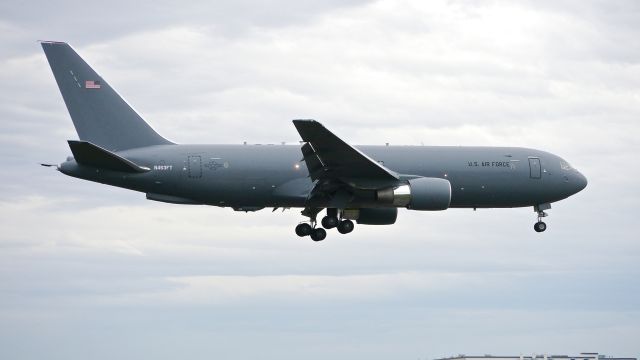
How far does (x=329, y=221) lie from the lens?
201 feet

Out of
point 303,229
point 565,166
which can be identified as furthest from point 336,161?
point 565,166

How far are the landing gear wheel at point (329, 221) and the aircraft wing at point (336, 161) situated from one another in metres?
3.80

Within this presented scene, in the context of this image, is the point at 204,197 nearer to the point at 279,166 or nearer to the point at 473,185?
the point at 279,166

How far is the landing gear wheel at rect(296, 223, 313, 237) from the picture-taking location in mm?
62531

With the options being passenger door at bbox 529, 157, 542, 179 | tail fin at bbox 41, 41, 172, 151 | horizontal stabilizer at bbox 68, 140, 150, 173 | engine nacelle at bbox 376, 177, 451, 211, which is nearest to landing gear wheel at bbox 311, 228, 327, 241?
engine nacelle at bbox 376, 177, 451, 211

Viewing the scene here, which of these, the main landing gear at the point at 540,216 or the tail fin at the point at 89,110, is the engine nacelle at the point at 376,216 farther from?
the tail fin at the point at 89,110

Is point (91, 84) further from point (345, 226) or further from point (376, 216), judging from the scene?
point (376, 216)

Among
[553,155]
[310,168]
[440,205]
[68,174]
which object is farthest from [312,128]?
[553,155]

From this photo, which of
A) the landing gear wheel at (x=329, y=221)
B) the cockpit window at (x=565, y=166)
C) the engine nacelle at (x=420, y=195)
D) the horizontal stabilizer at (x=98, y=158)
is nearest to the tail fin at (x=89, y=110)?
the horizontal stabilizer at (x=98, y=158)

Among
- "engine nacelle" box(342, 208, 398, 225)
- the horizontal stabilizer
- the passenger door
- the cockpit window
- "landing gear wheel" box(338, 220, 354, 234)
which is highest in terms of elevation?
the cockpit window

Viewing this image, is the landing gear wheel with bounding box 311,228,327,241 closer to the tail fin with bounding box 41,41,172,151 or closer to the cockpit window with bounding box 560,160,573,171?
the tail fin with bounding box 41,41,172,151

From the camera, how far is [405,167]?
6056 cm

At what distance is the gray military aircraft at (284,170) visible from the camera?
57.1m

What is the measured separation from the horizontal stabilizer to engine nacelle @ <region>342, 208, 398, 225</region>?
1131 cm
